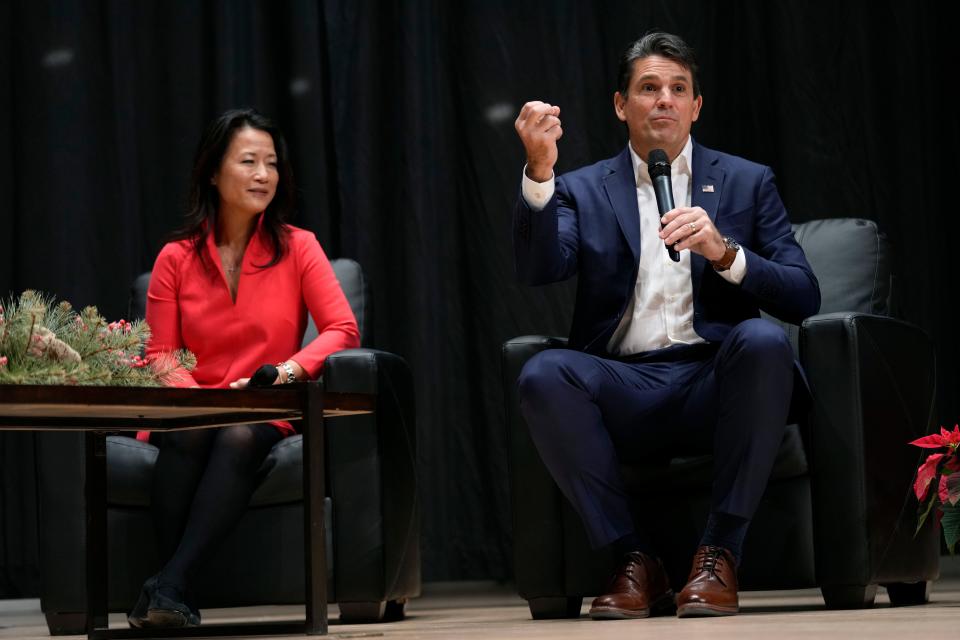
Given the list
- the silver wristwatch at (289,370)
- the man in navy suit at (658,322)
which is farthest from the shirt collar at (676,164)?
the silver wristwatch at (289,370)

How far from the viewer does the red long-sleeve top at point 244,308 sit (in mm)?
2854

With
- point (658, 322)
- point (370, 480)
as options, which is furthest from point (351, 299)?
point (658, 322)

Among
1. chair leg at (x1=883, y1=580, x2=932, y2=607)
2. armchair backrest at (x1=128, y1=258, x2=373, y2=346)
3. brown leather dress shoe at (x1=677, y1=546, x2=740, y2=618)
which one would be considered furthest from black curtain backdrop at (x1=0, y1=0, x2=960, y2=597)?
brown leather dress shoe at (x1=677, y1=546, x2=740, y2=618)

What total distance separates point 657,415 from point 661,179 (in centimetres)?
43

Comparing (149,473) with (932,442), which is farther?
(149,473)

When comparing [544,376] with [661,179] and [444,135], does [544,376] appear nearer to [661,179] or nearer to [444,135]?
[661,179]

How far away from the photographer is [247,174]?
2.96 meters

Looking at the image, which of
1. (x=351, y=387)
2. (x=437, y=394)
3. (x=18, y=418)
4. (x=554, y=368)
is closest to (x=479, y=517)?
(x=437, y=394)

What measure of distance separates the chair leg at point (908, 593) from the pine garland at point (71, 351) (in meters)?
1.41

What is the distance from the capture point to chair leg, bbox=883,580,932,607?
8.26ft

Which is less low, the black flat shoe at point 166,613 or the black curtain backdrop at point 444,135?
the black curtain backdrop at point 444,135

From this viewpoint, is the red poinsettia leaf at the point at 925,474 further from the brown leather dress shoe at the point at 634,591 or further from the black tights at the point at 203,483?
the black tights at the point at 203,483

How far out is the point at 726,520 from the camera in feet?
7.44

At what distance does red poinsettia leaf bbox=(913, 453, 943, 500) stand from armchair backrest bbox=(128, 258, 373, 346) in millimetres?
1338
